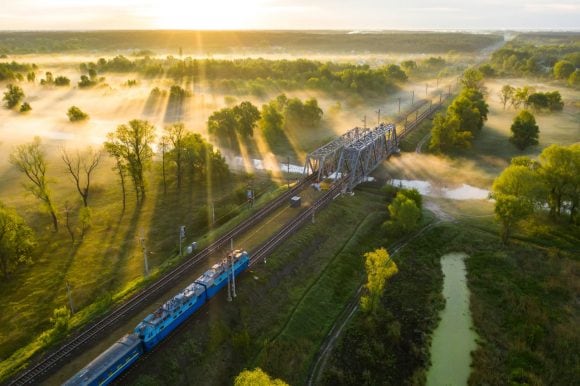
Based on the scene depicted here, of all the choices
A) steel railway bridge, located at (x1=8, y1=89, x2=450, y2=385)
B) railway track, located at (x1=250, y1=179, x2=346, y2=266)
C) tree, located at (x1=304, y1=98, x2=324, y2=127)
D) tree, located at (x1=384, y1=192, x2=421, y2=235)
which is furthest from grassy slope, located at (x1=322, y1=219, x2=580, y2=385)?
tree, located at (x1=304, y1=98, x2=324, y2=127)

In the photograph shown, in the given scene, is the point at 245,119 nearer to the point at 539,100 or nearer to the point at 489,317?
the point at 489,317

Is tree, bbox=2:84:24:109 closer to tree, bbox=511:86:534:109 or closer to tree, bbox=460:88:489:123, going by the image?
tree, bbox=460:88:489:123

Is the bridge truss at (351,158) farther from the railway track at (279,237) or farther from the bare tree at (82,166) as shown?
the bare tree at (82,166)

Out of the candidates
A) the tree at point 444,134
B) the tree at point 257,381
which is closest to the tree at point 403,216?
the tree at point 257,381

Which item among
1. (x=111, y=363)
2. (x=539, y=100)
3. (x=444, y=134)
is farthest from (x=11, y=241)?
(x=539, y=100)

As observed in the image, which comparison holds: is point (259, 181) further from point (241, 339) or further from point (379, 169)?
point (241, 339)

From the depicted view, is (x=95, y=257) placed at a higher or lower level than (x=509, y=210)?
lower

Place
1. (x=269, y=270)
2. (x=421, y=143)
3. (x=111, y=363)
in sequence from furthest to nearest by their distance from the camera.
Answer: (x=421, y=143)
(x=269, y=270)
(x=111, y=363)
